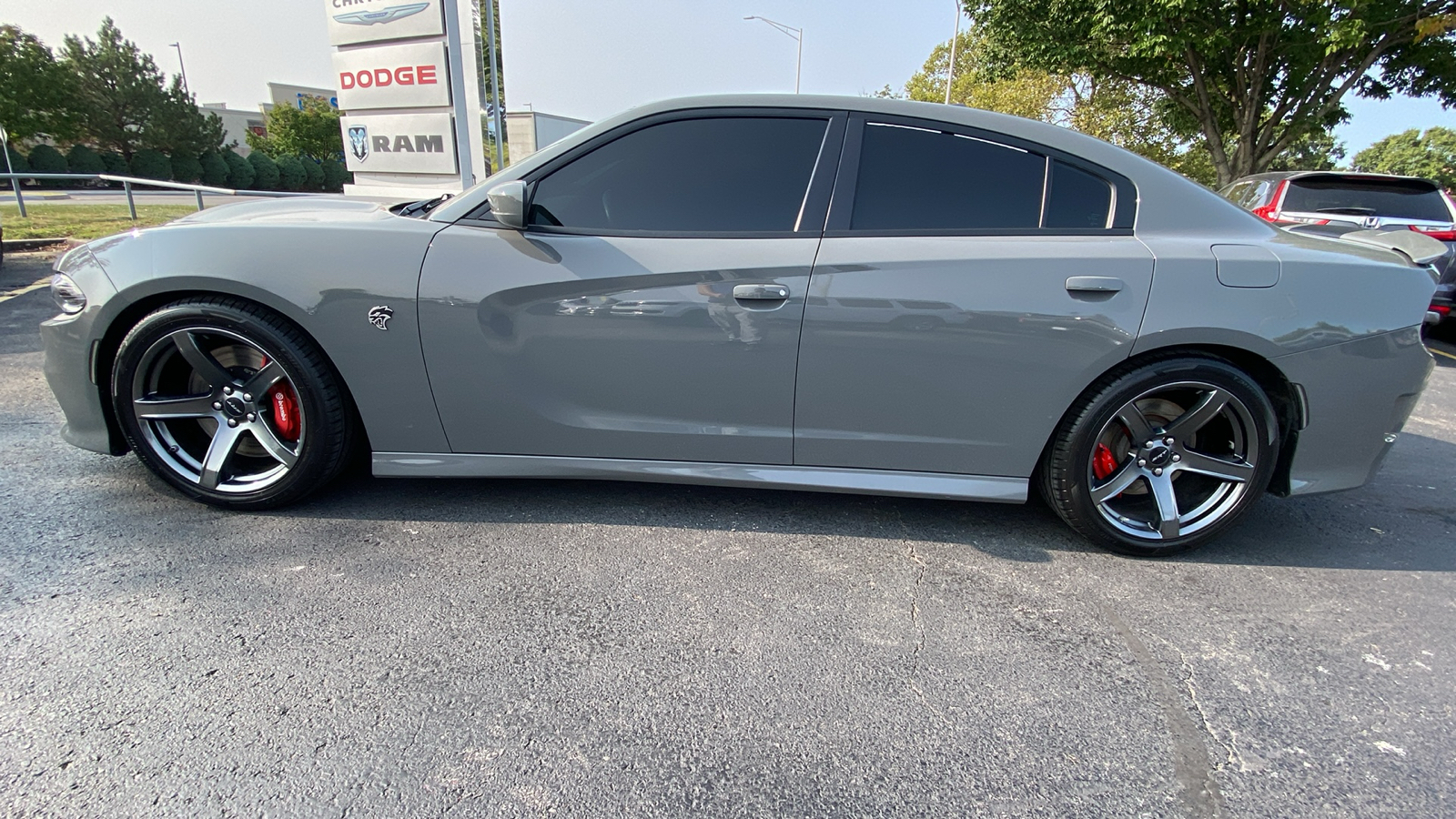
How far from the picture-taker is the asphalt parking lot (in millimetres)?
1612

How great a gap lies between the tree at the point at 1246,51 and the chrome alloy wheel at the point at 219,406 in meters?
14.3

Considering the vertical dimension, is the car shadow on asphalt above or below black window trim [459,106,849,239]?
below

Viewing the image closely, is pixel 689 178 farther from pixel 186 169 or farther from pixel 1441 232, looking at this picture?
pixel 186 169

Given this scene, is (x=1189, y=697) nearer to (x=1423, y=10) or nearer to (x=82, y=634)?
(x=82, y=634)

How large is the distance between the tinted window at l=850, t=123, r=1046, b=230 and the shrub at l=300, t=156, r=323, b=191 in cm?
4033

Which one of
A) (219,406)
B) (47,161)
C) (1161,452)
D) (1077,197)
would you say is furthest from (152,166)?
(1161,452)

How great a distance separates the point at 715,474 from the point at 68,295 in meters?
2.40

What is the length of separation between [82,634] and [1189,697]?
9.99 ft

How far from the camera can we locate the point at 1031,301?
2.37m

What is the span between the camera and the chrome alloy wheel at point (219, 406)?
2613 millimetres

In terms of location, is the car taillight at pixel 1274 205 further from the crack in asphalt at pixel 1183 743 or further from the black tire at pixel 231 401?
the black tire at pixel 231 401

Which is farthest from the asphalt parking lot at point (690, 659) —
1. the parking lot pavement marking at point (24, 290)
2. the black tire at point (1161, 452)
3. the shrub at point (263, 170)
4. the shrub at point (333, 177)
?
the shrub at point (333, 177)

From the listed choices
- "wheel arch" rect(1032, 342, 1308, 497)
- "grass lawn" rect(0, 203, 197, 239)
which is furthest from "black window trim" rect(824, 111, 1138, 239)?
"grass lawn" rect(0, 203, 197, 239)

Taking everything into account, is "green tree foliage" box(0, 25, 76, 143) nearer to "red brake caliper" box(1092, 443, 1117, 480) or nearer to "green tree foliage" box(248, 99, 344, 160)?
"green tree foliage" box(248, 99, 344, 160)
